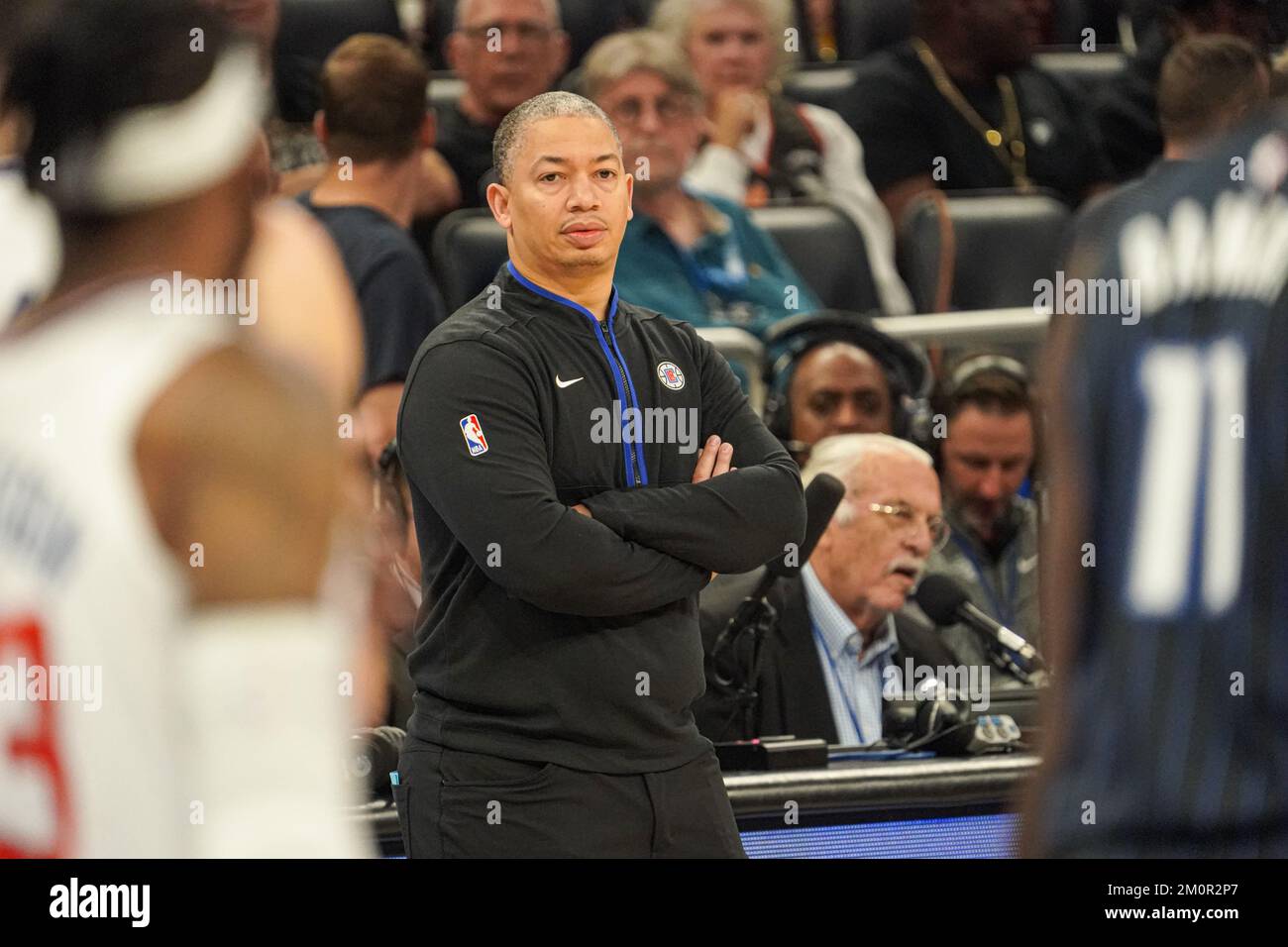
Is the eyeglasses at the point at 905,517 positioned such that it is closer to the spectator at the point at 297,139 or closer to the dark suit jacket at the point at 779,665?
the dark suit jacket at the point at 779,665

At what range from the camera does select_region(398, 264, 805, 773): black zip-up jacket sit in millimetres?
2096

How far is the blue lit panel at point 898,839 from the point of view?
2846 millimetres

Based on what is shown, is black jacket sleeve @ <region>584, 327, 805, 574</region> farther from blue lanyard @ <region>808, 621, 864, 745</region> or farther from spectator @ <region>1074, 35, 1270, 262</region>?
spectator @ <region>1074, 35, 1270, 262</region>

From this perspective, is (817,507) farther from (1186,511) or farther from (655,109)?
(1186,511)

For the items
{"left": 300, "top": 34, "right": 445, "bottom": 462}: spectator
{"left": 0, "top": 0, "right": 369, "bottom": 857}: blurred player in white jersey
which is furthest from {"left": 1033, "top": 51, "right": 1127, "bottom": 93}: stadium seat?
{"left": 0, "top": 0, "right": 369, "bottom": 857}: blurred player in white jersey

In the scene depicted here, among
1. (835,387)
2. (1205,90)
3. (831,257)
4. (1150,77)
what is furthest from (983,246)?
(1150,77)

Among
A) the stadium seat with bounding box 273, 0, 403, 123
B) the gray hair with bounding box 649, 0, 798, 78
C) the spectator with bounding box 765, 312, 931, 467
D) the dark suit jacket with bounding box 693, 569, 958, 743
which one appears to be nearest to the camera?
the dark suit jacket with bounding box 693, 569, 958, 743

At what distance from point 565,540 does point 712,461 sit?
299 millimetres

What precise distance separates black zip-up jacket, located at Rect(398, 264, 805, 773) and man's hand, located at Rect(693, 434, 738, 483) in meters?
0.03

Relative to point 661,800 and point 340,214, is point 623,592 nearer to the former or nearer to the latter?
point 661,800

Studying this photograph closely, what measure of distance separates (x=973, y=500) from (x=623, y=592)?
4.79ft

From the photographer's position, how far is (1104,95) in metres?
4.37

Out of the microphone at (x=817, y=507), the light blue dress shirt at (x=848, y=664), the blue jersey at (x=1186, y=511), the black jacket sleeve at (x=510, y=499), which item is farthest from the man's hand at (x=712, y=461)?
the blue jersey at (x=1186, y=511)
